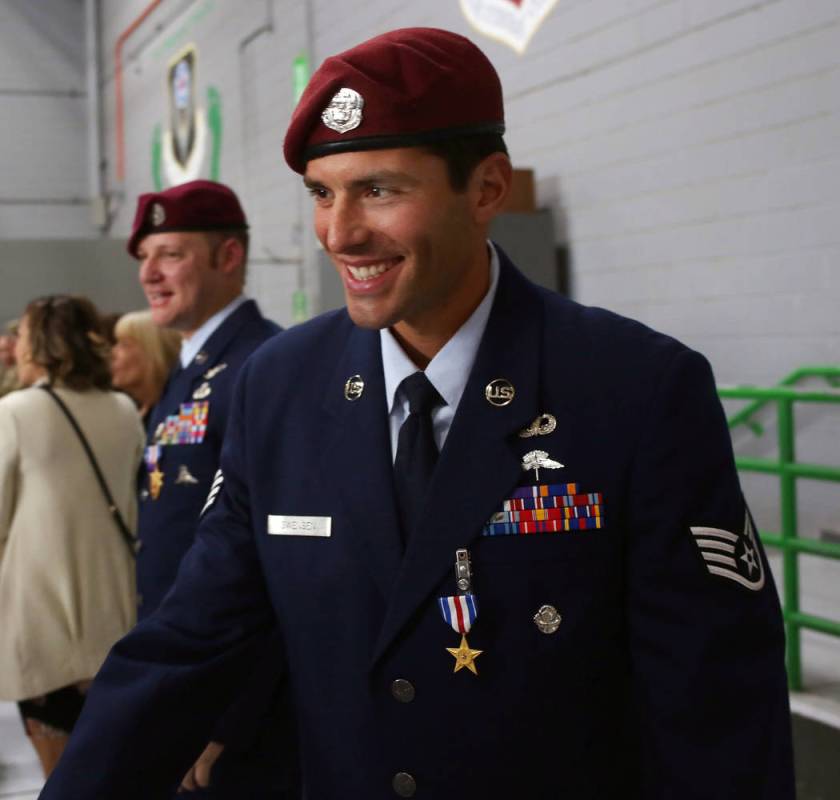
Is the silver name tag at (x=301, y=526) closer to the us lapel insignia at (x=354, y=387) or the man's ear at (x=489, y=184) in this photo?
the us lapel insignia at (x=354, y=387)

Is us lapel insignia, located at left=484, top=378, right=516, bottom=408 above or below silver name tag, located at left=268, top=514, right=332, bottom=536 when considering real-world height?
above

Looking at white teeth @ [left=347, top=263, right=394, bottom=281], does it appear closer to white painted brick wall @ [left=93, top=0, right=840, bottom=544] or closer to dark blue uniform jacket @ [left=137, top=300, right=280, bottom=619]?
dark blue uniform jacket @ [left=137, top=300, right=280, bottom=619]

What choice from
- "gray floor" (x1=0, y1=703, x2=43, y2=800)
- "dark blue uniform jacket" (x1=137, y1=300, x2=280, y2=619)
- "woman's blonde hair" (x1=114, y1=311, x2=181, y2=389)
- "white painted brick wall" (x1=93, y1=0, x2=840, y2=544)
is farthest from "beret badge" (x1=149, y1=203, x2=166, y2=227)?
"white painted brick wall" (x1=93, y1=0, x2=840, y2=544)

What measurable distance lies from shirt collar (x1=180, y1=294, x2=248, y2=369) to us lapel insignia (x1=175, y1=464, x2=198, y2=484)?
0.30 m

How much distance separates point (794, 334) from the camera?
3887mm

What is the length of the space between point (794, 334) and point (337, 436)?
296cm

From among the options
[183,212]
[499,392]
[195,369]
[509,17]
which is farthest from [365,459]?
[509,17]

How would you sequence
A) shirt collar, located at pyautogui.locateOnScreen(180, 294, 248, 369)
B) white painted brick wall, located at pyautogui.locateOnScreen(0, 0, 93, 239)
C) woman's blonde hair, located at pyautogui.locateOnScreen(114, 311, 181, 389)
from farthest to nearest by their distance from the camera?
white painted brick wall, located at pyautogui.locateOnScreen(0, 0, 93, 239), woman's blonde hair, located at pyautogui.locateOnScreen(114, 311, 181, 389), shirt collar, located at pyautogui.locateOnScreen(180, 294, 248, 369)

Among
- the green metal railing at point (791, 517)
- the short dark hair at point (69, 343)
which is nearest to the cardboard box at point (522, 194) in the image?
the green metal railing at point (791, 517)

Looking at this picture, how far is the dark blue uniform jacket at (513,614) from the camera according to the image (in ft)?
Result: 3.77

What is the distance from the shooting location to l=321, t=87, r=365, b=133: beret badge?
3.85 ft

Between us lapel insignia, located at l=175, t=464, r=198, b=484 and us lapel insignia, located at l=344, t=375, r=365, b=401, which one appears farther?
us lapel insignia, located at l=175, t=464, r=198, b=484

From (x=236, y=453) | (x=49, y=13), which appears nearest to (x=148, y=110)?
(x=49, y=13)

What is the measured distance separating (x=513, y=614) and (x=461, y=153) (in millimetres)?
503
